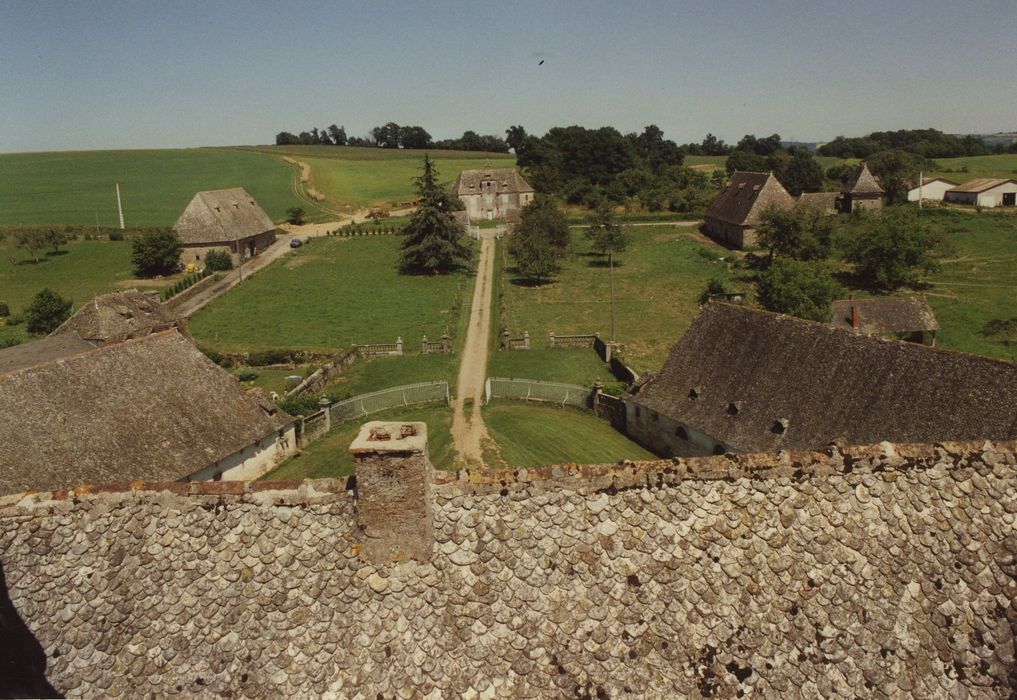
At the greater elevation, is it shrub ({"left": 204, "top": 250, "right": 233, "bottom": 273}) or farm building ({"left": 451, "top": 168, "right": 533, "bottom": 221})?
farm building ({"left": 451, "top": 168, "right": 533, "bottom": 221})

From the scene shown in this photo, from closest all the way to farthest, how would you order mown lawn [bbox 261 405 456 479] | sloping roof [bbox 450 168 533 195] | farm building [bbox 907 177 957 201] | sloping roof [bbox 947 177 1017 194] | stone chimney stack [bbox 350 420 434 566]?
stone chimney stack [bbox 350 420 434 566], mown lawn [bbox 261 405 456 479], sloping roof [bbox 947 177 1017 194], sloping roof [bbox 450 168 533 195], farm building [bbox 907 177 957 201]

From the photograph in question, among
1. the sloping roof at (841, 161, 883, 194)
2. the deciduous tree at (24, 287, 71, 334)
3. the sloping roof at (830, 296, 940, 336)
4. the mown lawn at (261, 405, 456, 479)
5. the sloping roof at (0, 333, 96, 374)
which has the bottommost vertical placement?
the mown lawn at (261, 405, 456, 479)

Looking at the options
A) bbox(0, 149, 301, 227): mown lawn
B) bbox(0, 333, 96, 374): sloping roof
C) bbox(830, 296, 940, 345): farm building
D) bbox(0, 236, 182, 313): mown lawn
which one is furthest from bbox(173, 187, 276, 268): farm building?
bbox(830, 296, 940, 345): farm building

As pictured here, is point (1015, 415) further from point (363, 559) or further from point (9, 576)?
point (9, 576)

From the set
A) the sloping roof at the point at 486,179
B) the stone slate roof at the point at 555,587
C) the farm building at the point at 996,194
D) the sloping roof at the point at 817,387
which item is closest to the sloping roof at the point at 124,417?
the stone slate roof at the point at 555,587

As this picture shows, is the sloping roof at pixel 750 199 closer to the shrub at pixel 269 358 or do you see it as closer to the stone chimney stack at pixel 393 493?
the shrub at pixel 269 358

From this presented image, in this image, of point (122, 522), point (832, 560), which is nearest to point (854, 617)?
point (832, 560)

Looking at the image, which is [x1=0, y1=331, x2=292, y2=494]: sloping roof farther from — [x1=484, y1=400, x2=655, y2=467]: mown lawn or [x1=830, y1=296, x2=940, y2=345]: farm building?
[x1=830, y1=296, x2=940, y2=345]: farm building
